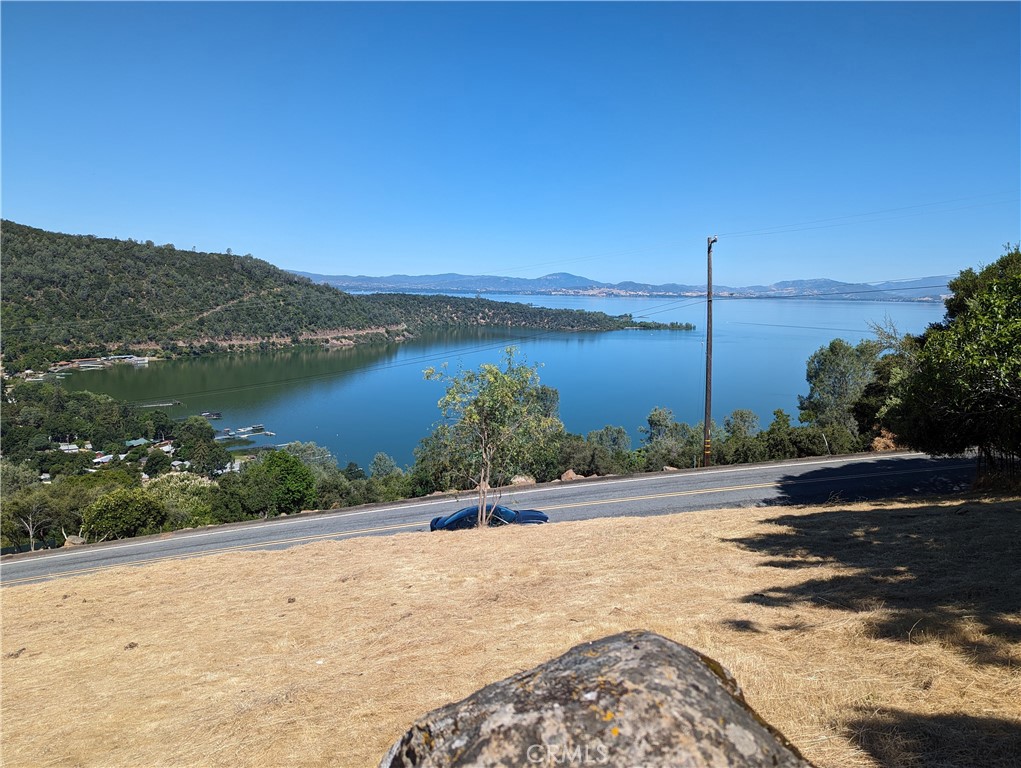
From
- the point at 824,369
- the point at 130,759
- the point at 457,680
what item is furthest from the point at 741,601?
the point at 824,369

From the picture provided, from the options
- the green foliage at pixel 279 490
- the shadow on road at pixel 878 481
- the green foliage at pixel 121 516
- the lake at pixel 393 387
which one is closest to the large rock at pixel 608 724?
the shadow on road at pixel 878 481

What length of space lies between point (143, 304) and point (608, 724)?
163 meters

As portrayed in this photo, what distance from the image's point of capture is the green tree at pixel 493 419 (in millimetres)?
15836

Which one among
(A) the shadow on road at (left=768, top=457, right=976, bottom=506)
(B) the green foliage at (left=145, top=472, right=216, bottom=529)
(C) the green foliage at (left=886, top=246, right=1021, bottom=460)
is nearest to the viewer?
(C) the green foliage at (left=886, top=246, right=1021, bottom=460)

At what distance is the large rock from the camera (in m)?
2.26

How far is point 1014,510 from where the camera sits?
10.5m

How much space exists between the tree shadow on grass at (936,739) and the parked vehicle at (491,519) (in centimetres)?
1299

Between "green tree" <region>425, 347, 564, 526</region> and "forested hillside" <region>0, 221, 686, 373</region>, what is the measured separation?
13122 centimetres

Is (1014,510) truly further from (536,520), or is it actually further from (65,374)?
(65,374)

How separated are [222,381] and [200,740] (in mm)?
123238

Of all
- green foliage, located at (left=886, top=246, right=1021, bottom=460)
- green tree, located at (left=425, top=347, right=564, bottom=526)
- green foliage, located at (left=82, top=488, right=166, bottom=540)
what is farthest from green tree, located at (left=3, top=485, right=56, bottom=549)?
green foliage, located at (left=886, top=246, right=1021, bottom=460)

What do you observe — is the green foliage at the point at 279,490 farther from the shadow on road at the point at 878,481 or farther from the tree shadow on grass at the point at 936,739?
the tree shadow on grass at the point at 936,739

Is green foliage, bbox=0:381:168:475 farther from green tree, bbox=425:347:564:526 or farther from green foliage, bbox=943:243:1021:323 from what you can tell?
green foliage, bbox=943:243:1021:323

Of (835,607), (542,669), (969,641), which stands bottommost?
(835,607)
